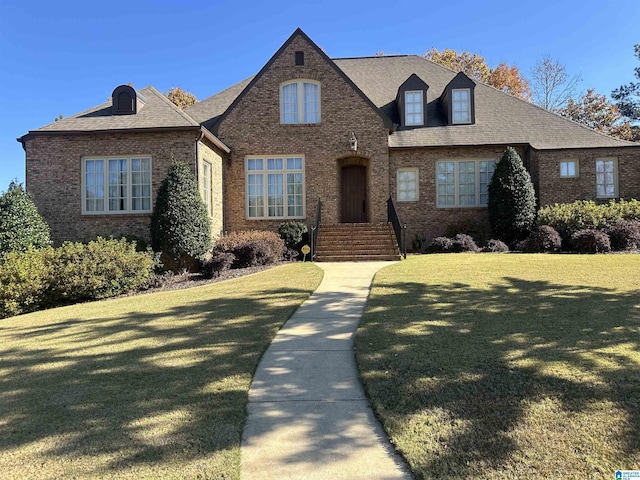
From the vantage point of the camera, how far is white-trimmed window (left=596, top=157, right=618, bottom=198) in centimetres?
1802

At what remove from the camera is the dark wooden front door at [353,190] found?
19406 millimetres

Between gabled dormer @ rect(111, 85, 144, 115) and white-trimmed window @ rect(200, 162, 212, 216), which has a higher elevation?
gabled dormer @ rect(111, 85, 144, 115)

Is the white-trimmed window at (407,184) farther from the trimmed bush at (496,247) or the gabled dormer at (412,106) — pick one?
the trimmed bush at (496,247)

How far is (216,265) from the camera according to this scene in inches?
523

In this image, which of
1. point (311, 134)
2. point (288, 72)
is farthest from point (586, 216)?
point (288, 72)

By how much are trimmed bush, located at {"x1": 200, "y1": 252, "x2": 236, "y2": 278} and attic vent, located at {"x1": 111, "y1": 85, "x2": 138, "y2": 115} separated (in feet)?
22.8

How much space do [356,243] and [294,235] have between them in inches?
101

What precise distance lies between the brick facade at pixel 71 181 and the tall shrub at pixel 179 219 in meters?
1.65

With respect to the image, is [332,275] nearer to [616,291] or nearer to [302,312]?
[302,312]

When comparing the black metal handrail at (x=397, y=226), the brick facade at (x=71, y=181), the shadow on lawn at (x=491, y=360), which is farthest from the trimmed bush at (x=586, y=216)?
the brick facade at (x=71, y=181)

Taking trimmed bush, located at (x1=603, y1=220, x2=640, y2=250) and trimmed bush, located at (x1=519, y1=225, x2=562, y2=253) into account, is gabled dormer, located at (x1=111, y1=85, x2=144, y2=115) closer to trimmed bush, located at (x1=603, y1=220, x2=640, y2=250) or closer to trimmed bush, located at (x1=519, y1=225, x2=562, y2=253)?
trimmed bush, located at (x1=519, y1=225, x2=562, y2=253)

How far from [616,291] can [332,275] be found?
247 inches

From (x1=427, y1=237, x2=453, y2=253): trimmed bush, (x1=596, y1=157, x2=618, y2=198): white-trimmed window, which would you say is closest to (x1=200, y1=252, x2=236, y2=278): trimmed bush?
(x1=427, y1=237, x2=453, y2=253): trimmed bush

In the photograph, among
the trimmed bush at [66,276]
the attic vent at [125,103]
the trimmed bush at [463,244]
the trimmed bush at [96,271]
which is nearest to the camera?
the trimmed bush at [66,276]
